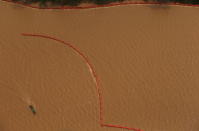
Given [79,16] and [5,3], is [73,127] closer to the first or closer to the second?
[79,16]

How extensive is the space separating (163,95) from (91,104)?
3.86 feet

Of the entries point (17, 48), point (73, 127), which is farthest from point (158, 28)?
point (17, 48)

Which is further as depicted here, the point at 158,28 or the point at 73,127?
the point at 158,28

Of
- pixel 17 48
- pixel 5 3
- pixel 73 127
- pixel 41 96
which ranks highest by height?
pixel 5 3

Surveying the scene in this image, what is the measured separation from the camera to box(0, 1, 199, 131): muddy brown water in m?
2.68

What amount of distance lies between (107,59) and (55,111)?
1185 mm

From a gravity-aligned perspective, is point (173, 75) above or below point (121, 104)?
above

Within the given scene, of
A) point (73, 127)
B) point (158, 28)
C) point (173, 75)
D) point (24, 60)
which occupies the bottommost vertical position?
point (73, 127)

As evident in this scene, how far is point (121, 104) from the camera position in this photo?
2.72m

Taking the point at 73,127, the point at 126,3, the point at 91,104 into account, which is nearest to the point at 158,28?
the point at 126,3

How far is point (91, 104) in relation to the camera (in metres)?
2.71

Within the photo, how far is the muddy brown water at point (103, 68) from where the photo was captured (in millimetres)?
2684

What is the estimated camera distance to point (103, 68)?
9.11 ft

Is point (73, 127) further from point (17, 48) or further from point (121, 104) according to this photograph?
point (17, 48)
